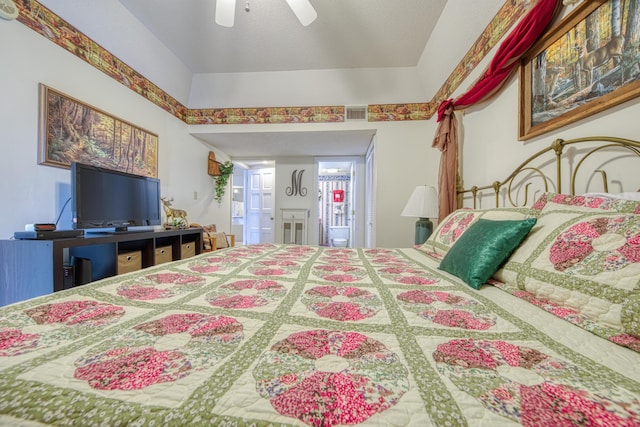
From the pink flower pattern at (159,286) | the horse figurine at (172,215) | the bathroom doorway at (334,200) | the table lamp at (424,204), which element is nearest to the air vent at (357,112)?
the table lamp at (424,204)

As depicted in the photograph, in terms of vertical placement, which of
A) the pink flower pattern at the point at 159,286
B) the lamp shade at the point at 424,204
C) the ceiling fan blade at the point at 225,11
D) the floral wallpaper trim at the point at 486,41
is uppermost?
the ceiling fan blade at the point at 225,11

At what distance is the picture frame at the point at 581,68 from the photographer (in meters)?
0.91

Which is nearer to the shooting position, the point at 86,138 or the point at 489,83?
the point at 489,83

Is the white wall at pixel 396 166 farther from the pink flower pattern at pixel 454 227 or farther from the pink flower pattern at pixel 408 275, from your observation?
the pink flower pattern at pixel 408 275

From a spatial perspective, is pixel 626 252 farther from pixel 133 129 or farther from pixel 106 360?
pixel 133 129

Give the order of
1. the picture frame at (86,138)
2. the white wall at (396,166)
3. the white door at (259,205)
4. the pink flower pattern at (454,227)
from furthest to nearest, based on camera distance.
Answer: the white door at (259,205), the white wall at (396,166), the picture frame at (86,138), the pink flower pattern at (454,227)

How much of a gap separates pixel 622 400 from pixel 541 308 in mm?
421

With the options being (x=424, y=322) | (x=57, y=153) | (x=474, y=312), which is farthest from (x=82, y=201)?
Result: (x=474, y=312)

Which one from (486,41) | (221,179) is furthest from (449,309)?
(221,179)

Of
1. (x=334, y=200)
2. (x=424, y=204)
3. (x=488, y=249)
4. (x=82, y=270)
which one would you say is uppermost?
(x=334, y=200)

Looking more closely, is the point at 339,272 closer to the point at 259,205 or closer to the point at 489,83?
the point at 489,83

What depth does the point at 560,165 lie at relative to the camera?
3.92 ft

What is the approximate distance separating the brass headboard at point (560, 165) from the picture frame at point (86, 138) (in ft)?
10.7

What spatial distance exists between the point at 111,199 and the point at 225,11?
1835 mm
